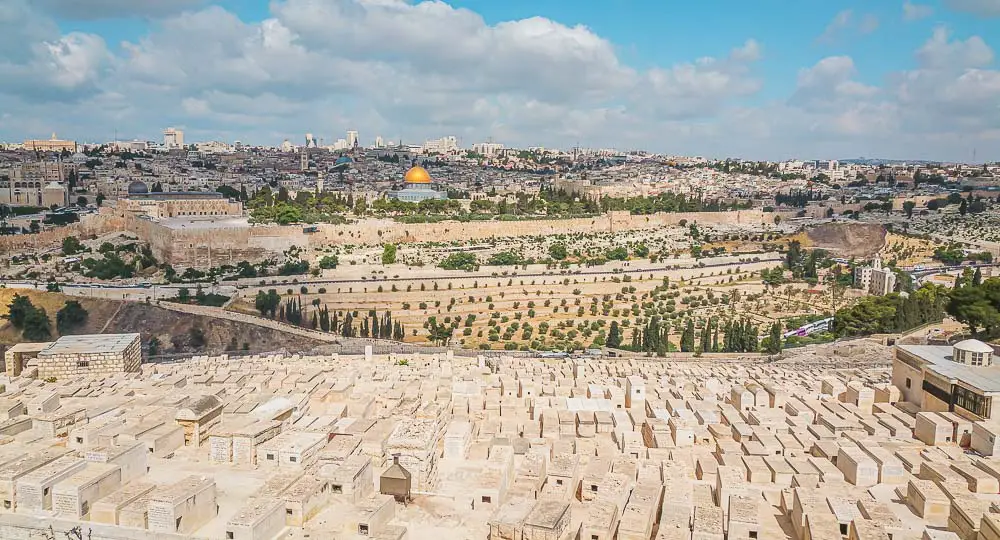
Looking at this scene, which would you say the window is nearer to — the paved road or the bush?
the paved road

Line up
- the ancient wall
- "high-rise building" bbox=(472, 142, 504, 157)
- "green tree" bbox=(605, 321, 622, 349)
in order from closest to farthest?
"green tree" bbox=(605, 321, 622, 349) → the ancient wall → "high-rise building" bbox=(472, 142, 504, 157)

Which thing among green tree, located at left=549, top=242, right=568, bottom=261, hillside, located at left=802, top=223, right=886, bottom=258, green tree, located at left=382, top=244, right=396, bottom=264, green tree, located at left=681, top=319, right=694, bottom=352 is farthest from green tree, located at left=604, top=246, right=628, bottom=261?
green tree, located at left=681, top=319, right=694, bottom=352

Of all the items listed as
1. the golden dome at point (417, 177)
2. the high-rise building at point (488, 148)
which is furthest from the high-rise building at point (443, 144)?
the golden dome at point (417, 177)

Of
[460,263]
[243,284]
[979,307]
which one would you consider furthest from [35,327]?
[979,307]

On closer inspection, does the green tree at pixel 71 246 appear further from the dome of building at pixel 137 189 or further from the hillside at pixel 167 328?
the dome of building at pixel 137 189

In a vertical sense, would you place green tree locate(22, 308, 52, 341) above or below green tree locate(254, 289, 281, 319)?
below

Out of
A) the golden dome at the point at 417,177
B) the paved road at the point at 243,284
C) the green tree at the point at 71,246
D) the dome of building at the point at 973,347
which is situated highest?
the golden dome at the point at 417,177

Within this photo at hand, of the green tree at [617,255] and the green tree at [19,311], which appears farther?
the green tree at [617,255]

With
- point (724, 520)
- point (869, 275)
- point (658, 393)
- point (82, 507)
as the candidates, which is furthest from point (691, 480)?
point (869, 275)

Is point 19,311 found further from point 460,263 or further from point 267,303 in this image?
point 460,263
